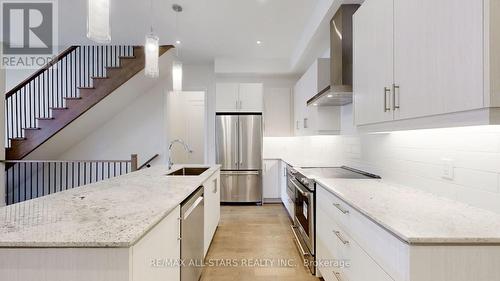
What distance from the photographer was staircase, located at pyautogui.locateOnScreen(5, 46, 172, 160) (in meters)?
4.20

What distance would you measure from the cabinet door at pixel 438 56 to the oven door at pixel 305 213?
1227 millimetres

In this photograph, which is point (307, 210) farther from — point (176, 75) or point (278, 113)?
point (278, 113)

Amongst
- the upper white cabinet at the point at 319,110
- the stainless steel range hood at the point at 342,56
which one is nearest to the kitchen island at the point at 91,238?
the stainless steel range hood at the point at 342,56

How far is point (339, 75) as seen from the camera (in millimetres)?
2645

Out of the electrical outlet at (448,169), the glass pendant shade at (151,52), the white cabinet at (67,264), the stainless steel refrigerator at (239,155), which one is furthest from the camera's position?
the stainless steel refrigerator at (239,155)

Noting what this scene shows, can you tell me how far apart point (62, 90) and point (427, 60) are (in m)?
5.80

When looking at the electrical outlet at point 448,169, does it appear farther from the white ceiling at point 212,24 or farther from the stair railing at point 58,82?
the stair railing at point 58,82

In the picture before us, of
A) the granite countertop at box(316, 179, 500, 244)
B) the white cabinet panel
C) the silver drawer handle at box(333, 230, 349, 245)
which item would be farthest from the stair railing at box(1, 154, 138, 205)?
the granite countertop at box(316, 179, 500, 244)

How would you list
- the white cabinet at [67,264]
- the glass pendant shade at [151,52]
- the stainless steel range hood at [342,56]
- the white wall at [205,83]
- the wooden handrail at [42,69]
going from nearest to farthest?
the white cabinet at [67,264] < the glass pendant shade at [151,52] < the stainless steel range hood at [342,56] < the wooden handrail at [42,69] < the white wall at [205,83]

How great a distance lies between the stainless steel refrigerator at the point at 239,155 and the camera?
492 cm

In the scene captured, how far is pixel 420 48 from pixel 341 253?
52.8 inches

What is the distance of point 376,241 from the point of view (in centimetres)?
124

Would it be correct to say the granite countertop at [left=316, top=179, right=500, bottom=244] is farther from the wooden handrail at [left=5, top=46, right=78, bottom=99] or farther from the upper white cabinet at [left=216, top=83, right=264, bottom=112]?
the wooden handrail at [left=5, top=46, right=78, bottom=99]

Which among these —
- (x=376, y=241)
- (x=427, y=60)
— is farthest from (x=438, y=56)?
(x=376, y=241)
